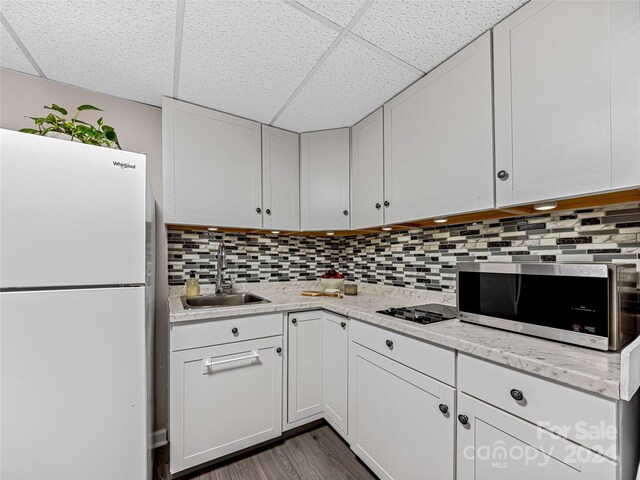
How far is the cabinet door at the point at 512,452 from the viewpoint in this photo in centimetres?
75

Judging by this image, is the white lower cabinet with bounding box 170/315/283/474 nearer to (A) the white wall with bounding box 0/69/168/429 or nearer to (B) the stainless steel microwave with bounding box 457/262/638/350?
(A) the white wall with bounding box 0/69/168/429

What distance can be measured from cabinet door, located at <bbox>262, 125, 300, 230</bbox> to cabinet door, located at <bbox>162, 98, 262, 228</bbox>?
0.18 ft

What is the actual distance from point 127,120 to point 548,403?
2.52m

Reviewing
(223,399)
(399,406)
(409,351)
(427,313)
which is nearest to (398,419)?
(399,406)

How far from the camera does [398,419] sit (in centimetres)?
132

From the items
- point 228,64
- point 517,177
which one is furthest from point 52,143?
point 517,177

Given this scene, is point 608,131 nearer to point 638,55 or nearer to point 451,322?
point 638,55

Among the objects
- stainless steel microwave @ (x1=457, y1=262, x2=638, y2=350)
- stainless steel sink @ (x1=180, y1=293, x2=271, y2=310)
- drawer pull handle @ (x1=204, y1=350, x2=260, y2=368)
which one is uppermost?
stainless steel microwave @ (x1=457, y1=262, x2=638, y2=350)

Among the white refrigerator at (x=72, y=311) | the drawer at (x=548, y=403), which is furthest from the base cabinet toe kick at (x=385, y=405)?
the white refrigerator at (x=72, y=311)

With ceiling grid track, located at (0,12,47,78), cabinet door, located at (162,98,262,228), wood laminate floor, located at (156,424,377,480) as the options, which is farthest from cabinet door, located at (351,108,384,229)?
ceiling grid track, located at (0,12,47,78)

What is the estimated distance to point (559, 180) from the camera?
1.01 metres

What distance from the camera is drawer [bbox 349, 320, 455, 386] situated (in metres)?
1.11

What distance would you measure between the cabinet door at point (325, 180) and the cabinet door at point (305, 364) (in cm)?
72

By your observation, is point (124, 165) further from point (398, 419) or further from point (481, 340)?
point (398, 419)
